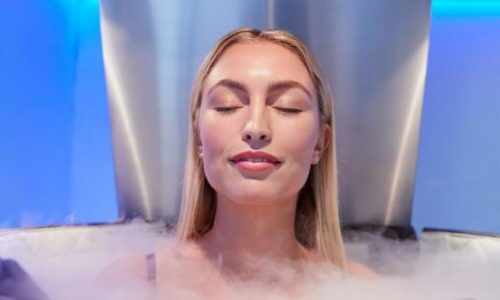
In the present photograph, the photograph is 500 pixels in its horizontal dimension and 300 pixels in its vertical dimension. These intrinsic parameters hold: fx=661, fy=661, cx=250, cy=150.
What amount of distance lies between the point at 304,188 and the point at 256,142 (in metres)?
0.17

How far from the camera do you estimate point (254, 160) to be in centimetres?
67

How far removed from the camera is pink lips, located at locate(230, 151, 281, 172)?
66 centimetres

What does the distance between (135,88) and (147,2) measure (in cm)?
13

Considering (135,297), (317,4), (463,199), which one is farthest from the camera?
(463,199)

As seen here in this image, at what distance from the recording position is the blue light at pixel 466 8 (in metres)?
1.04

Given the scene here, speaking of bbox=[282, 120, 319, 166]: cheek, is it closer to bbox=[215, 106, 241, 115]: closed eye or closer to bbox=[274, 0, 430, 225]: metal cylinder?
bbox=[215, 106, 241, 115]: closed eye

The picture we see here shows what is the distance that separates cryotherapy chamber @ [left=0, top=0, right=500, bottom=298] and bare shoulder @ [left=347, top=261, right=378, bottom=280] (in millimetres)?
111

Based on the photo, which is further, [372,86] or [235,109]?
[372,86]

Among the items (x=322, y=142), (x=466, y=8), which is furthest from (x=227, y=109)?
(x=466, y=8)

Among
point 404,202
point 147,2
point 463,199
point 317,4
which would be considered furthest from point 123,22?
point 463,199

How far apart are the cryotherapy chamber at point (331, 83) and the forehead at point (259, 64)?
0.21m

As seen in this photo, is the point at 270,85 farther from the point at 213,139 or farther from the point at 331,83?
the point at 331,83

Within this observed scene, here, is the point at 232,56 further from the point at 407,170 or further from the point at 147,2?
the point at 407,170

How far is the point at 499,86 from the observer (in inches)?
42.1
